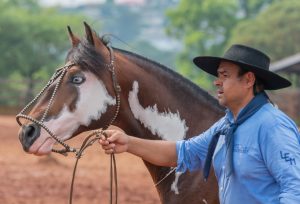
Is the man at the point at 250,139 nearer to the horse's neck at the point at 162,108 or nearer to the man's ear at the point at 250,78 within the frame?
the man's ear at the point at 250,78

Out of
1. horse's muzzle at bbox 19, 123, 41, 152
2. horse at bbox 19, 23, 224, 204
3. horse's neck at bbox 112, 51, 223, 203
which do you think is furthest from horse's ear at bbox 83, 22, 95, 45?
horse's muzzle at bbox 19, 123, 41, 152

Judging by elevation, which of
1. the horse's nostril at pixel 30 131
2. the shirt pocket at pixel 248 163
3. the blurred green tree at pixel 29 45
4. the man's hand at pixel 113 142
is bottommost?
the shirt pocket at pixel 248 163

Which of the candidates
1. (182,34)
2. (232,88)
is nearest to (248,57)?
(232,88)

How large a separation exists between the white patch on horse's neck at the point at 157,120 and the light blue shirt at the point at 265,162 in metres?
1.21

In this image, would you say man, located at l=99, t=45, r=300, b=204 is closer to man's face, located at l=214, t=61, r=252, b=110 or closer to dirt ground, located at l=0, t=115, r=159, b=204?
man's face, located at l=214, t=61, r=252, b=110

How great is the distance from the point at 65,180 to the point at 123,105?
8401 millimetres

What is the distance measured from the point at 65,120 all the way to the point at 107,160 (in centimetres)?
1261

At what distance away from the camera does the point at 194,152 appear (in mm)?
4141

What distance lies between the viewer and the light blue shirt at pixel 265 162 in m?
3.37

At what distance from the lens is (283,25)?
46.6m

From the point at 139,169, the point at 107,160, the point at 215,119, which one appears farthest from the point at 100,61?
the point at 107,160

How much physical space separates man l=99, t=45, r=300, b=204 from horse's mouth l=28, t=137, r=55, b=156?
26.6 inches

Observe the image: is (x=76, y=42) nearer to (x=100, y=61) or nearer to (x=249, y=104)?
(x=100, y=61)

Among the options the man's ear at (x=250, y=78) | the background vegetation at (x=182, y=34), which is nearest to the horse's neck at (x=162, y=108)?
the man's ear at (x=250, y=78)
